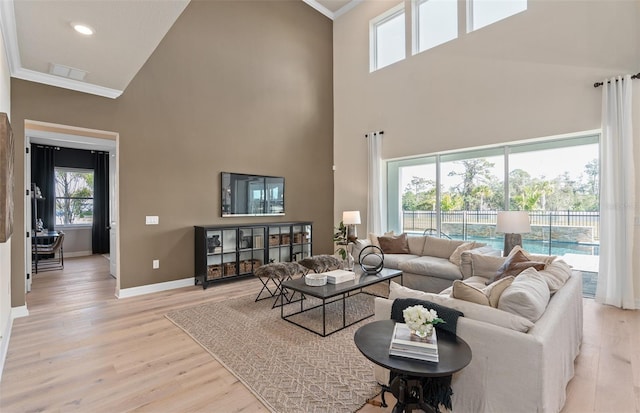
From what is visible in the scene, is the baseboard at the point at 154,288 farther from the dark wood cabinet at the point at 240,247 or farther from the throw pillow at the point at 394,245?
the throw pillow at the point at 394,245

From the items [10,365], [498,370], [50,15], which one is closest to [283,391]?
[498,370]

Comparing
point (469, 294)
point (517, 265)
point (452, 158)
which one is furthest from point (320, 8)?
point (469, 294)

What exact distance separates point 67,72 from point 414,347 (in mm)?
4550

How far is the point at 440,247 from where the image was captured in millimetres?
5035

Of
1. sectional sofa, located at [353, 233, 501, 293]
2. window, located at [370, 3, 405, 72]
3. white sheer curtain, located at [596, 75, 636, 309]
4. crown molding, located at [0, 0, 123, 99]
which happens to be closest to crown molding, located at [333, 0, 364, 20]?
window, located at [370, 3, 405, 72]

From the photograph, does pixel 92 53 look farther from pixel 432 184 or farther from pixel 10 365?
pixel 432 184

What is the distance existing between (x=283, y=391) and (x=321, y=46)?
23.6ft

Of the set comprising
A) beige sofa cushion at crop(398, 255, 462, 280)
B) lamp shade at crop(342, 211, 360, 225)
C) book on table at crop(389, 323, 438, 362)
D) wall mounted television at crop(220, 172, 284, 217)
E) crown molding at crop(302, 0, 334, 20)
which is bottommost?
beige sofa cushion at crop(398, 255, 462, 280)

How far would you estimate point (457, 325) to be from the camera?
186 cm

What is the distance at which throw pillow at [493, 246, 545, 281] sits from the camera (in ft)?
9.69

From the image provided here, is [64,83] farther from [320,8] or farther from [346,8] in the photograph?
[346,8]

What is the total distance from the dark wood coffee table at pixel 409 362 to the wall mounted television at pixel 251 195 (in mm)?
4179

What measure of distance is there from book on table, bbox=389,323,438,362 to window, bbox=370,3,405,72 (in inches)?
238

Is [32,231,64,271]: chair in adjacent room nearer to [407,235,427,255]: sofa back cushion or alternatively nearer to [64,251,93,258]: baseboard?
[64,251,93,258]: baseboard
